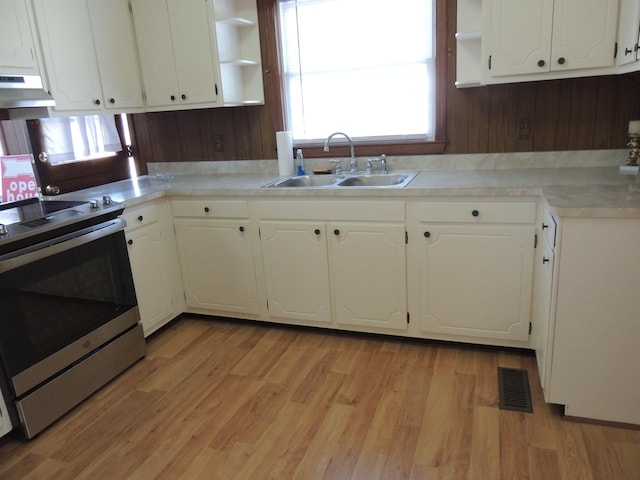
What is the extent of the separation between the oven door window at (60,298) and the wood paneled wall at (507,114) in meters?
1.27

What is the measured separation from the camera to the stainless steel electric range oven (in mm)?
2047

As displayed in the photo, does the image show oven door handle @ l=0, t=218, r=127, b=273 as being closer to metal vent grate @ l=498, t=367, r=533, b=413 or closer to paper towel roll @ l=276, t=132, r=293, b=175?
paper towel roll @ l=276, t=132, r=293, b=175

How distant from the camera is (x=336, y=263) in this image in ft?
8.91

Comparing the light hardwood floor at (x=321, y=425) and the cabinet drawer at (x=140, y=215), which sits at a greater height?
the cabinet drawer at (x=140, y=215)

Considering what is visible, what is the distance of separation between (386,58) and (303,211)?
3.79 feet

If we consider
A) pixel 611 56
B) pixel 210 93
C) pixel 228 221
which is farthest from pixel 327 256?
pixel 611 56

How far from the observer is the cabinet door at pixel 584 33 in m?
2.23

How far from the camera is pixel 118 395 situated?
7.98ft

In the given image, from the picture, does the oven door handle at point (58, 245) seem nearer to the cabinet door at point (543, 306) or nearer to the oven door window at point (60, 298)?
the oven door window at point (60, 298)

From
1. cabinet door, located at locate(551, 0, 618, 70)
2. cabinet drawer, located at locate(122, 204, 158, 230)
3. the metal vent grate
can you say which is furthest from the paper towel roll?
the metal vent grate

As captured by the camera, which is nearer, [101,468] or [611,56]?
[101,468]

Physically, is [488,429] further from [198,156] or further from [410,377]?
[198,156]

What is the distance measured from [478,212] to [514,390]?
0.86 metres

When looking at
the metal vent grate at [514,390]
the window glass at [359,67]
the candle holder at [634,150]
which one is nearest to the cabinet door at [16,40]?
the window glass at [359,67]
